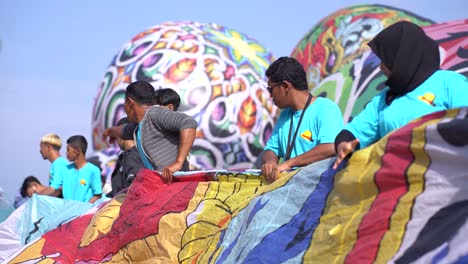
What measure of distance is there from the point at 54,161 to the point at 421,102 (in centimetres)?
581

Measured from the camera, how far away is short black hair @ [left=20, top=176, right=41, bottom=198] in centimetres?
1076

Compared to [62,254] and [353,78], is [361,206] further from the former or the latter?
[353,78]

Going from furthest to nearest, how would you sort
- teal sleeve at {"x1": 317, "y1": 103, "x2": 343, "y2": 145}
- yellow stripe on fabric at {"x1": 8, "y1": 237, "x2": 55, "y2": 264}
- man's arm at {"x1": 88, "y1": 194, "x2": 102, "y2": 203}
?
1. man's arm at {"x1": 88, "y1": 194, "x2": 102, "y2": 203}
2. yellow stripe on fabric at {"x1": 8, "y1": 237, "x2": 55, "y2": 264}
3. teal sleeve at {"x1": 317, "y1": 103, "x2": 343, "y2": 145}

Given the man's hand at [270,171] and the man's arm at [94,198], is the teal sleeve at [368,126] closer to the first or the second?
the man's hand at [270,171]

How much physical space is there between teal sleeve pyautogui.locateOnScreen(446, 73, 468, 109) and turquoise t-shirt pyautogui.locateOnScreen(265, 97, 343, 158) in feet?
3.33

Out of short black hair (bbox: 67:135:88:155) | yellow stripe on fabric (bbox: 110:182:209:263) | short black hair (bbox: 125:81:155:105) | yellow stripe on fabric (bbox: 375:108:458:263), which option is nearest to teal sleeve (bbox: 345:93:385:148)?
yellow stripe on fabric (bbox: 375:108:458:263)

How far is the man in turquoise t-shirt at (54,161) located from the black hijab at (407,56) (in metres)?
5.44

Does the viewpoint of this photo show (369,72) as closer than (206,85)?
Yes

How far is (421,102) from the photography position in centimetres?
356

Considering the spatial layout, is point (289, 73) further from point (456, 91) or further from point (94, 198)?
point (94, 198)

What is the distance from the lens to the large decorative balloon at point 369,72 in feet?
20.9

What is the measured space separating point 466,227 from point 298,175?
1.34 m

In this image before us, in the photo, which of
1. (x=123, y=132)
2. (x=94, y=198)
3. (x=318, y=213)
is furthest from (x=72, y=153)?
(x=318, y=213)

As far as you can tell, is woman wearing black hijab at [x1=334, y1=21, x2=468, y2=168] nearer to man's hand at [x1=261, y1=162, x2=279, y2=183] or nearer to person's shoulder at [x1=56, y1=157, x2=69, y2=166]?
man's hand at [x1=261, y1=162, x2=279, y2=183]
